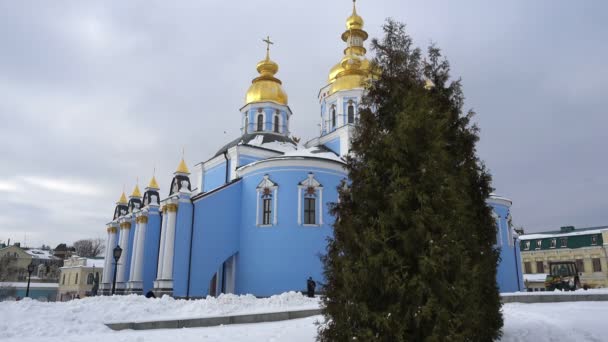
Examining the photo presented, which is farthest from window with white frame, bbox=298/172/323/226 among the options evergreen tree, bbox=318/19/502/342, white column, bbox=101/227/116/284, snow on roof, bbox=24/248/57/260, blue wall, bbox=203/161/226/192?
snow on roof, bbox=24/248/57/260

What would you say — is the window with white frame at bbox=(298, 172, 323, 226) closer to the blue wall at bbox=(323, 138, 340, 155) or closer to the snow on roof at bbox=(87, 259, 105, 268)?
the blue wall at bbox=(323, 138, 340, 155)

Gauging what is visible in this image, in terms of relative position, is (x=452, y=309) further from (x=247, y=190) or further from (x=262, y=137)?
(x=262, y=137)

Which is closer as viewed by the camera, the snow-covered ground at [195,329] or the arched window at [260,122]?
the snow-covered ground at [195,329]

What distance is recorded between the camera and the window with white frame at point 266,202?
21750 millimetres

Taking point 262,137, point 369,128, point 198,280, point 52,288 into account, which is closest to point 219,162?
point 262,137

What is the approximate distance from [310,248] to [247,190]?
4555 millimetres

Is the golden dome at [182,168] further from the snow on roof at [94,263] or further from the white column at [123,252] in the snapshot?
the snow on roof at [94,263]

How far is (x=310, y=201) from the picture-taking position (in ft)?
71.6

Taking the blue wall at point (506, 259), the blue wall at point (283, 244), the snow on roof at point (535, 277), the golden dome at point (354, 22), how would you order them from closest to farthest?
the blue wall at point (283, 244) → the blue wall at point (506, 259) → the golden dome at point (354, 22) → the snow on roof at point (535, 277)

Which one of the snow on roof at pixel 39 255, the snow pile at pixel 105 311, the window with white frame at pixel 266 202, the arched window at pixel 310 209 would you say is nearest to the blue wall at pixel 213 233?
the window with white frame at pixel 266 202

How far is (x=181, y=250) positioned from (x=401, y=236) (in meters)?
17.5

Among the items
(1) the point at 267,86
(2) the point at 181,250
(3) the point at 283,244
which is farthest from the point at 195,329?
(1) the point at 267,86

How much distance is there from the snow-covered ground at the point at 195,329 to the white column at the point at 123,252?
14.8m

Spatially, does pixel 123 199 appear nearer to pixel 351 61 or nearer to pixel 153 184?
pixel 153 184
